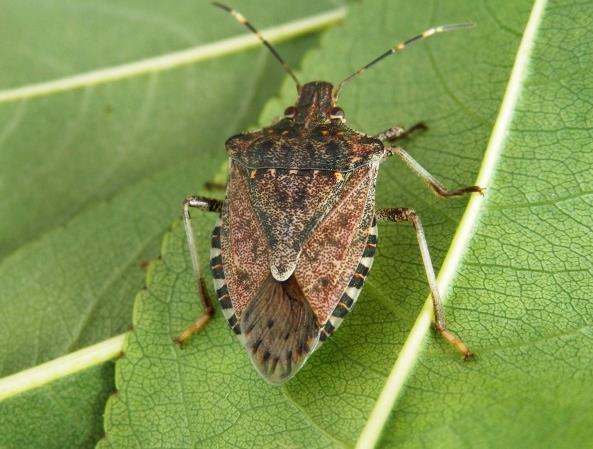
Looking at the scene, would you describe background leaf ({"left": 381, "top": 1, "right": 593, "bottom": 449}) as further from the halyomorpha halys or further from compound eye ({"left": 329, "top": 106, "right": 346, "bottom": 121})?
compound eye ({"left": 329, "top": 106, "right": 346, "bottom": 121})

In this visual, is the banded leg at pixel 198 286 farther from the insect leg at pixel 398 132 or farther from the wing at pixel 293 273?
the insect leg at pixel 398 132

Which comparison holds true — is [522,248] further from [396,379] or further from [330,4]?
[330,4]

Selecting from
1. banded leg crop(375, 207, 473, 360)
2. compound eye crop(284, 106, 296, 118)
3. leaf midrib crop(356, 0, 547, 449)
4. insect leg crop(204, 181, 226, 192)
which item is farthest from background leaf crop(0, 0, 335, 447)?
leaf midrib crop(356, 0, 547, 449)

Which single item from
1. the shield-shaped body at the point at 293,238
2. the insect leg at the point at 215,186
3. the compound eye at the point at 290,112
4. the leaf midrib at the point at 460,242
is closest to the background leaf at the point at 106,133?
the insect leg at the point at 215,186

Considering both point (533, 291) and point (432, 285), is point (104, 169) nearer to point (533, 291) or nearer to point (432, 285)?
point (432, 285)

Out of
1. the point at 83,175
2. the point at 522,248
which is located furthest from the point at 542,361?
the point at 83,175
